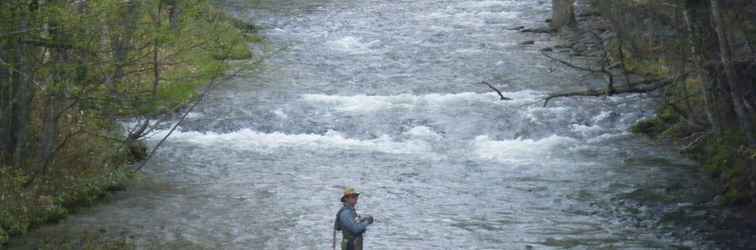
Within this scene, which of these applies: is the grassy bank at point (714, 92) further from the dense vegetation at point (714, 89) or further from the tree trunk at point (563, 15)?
the tree trunk at point (563, 15)

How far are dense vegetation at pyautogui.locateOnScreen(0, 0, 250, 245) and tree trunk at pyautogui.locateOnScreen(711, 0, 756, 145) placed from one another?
7946 mm

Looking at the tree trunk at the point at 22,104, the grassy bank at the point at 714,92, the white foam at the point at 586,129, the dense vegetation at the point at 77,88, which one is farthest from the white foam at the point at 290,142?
the tree trunk at the point at 22,104

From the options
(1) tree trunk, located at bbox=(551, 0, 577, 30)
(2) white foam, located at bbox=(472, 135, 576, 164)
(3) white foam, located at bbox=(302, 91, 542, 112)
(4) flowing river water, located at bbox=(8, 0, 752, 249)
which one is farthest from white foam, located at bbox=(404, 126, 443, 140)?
(1) tree trunk, located at bbox=(551, 0, 577, 30)

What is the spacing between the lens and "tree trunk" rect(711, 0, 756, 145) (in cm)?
1432

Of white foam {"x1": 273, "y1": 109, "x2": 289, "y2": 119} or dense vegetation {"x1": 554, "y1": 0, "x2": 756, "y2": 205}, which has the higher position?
dense vegetation {"x1": 554, "y1": 0, "x2": 756, "y2": 205}

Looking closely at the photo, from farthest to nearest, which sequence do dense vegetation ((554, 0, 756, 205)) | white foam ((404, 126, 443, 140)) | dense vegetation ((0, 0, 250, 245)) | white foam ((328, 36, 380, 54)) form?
1. white foam ((328, 36, 380, 54))
2. white foam ((404, 126, 443, 140))
3. dense vegetation ((554, 0, 756, 205))
4. dense vegetation ((0, 0, 250, 245))

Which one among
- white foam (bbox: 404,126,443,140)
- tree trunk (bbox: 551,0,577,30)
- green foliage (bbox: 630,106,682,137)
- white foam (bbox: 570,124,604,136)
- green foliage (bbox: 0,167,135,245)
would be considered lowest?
green foliage (bbox: 0,167,135,245)

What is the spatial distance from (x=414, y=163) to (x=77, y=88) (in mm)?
7494

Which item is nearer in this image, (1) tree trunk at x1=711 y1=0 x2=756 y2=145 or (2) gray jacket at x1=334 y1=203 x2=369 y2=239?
(2) gray jacket at x1=334 y1=203 x2=369 y2=239

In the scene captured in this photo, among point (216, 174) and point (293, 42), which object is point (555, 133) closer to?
point (216, 174)

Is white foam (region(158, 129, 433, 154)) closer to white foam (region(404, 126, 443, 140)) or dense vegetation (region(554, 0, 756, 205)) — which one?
white foam (region(404, 126, 443, 140))

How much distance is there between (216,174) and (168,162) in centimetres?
133

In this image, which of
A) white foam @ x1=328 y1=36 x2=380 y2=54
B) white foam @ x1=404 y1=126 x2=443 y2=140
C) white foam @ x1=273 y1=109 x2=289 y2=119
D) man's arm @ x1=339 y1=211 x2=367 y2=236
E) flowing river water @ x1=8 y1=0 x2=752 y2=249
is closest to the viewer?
man's arm @ x1=339 y1=211 x2=367 y2=236

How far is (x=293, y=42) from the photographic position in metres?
33.4
